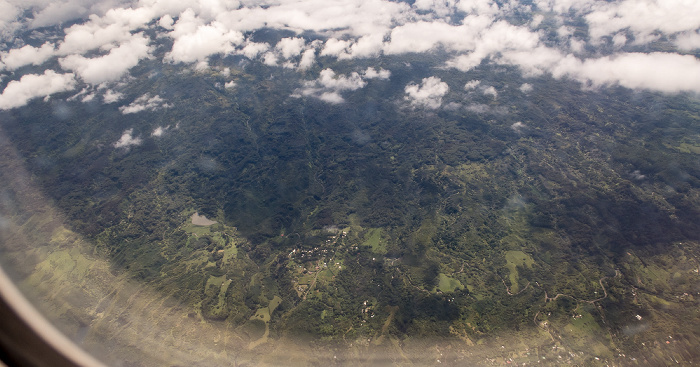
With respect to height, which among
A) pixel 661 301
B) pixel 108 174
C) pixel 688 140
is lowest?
pixel 108 174

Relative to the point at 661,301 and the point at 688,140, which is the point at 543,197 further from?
the point at 688,140

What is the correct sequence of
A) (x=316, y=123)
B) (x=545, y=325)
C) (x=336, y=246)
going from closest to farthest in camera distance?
(x=545, y=325), (x=336, y=246), (x=316, y=123)

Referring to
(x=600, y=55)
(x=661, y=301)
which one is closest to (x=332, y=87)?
(x=661, y=301)

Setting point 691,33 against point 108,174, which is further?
point 691,33

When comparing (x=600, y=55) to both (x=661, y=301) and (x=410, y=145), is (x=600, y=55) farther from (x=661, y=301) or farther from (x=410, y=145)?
(x=661, y=301)

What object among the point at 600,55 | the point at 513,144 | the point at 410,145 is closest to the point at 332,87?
the point at 410,145

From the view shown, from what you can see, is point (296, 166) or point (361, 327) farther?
point (296, 166)

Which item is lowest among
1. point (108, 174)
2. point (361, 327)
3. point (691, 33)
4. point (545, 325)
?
Result: point (108, 174)

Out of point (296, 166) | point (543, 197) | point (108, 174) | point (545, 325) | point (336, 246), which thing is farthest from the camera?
point (296, 166)

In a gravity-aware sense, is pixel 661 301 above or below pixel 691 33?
below
